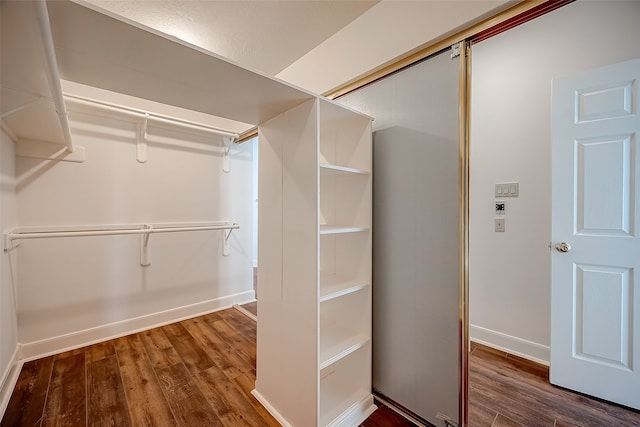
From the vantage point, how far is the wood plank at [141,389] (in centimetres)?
144

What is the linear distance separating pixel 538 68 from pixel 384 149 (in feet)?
4.81

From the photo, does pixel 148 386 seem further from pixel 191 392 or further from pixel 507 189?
pixel 507 189

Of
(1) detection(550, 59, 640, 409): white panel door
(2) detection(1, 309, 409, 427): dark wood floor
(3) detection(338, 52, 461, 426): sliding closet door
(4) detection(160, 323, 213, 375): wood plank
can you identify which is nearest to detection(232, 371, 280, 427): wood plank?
(2) detection(1, 309, 409, 427): dark wood floor

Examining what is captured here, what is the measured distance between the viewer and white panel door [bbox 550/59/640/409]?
148 cm

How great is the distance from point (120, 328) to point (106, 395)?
3.01 feet

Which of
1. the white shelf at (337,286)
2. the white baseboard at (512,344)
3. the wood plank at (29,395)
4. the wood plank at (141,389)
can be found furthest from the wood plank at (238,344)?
the white baseboard at (512,344)

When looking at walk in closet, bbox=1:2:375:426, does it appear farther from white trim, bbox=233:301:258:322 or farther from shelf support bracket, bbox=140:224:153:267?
white trim, bbox=233:301:258:322

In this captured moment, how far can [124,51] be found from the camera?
88 centimetres

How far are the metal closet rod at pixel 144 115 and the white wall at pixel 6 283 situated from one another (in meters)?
0.53

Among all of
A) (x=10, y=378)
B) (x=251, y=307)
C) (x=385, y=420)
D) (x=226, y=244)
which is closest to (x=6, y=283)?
(x=10, y=378)

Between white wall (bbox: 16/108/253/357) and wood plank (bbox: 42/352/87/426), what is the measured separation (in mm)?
Answer: 310

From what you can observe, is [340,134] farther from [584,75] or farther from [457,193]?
[584,75]

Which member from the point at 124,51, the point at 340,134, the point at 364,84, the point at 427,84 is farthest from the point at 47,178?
the point at 427,84

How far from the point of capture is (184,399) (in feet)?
5.20
